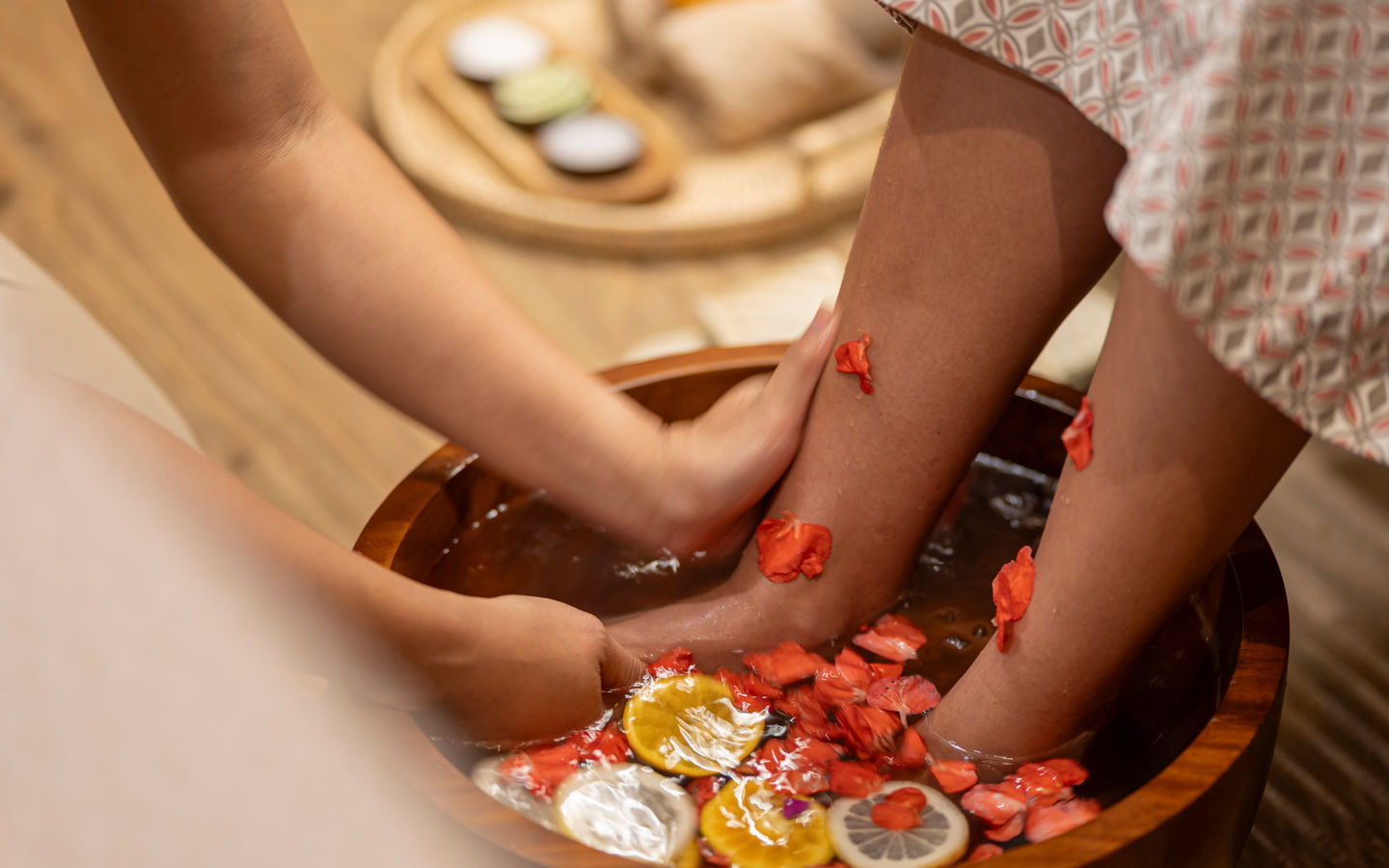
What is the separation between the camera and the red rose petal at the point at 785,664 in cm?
85

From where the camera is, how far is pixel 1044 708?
746 mm

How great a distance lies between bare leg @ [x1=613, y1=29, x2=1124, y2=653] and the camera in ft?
2.34

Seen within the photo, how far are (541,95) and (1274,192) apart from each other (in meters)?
1.50

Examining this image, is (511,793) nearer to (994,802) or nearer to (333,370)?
(994,802)

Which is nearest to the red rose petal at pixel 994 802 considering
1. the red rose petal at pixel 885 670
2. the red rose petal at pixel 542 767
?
the red rose petal at pixel 885 670

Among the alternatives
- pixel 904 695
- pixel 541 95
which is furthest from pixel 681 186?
pixel 904 695

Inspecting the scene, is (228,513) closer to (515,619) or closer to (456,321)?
(515,619)

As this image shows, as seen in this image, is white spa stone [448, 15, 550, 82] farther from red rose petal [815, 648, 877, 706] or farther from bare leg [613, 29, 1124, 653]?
red rose petal [815, 648, 877, 706]

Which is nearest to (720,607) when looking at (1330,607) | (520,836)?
(520,836)

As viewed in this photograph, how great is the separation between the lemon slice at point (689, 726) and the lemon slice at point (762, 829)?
33 millimetres

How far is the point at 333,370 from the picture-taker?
1.62 m

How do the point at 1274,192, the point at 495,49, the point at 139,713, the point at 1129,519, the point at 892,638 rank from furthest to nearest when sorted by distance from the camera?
Result: the point at 495,49
the point at 892,638
the point at 1129,519
the point at 1274,192
the point at 139,713

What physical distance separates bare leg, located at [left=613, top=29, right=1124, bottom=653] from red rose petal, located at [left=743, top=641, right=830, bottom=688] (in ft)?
0.07

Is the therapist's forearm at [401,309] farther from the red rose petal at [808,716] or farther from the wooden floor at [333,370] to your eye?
A: the wooden floor at [333,370]
